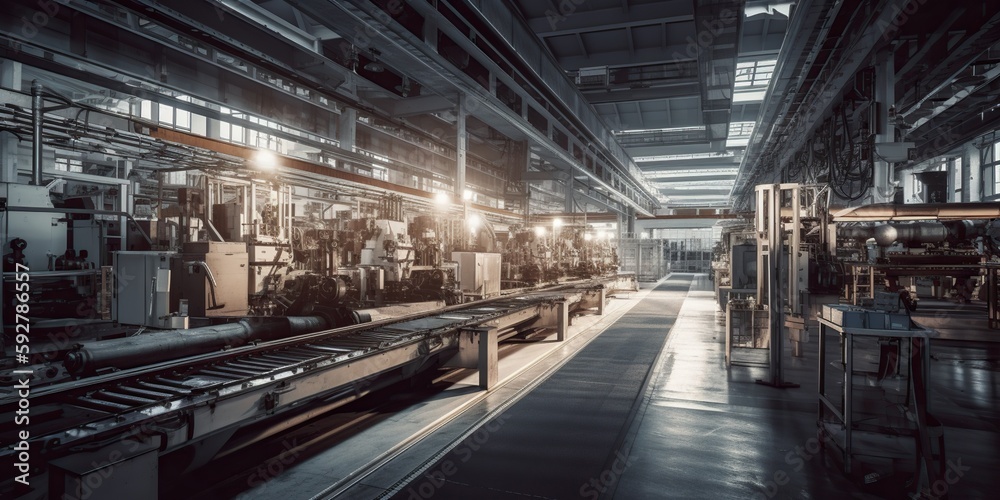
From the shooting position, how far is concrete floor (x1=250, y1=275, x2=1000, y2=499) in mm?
3246

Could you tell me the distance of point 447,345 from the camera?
5.65m

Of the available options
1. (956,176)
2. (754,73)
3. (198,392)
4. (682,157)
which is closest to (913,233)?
(754,73)

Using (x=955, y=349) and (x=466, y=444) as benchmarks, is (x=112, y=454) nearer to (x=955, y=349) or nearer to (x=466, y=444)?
(x=466, y=444)

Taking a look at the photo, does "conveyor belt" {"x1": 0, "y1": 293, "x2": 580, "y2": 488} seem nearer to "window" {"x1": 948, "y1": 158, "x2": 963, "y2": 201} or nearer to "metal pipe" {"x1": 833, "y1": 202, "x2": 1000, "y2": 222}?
"metal pipe" {"x1": 833, "y1": 202, "x2": 1000, "y2": 222}

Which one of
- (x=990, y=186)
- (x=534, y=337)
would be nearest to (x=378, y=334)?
(x=534, y=337)

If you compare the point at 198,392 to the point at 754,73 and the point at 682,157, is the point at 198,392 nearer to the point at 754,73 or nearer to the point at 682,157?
the point at 754,73

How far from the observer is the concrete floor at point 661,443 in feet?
10.6

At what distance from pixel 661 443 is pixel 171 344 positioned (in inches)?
172

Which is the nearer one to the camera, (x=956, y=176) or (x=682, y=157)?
(x=956, y=176)

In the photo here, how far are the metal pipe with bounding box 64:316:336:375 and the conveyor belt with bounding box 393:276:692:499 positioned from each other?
2.60m

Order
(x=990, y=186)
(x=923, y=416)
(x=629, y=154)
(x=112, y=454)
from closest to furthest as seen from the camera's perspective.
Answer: (x=112, y=454)
(x=923, y=416)
(x=990, y=186)
(x=629, y=154)

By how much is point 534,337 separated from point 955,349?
7197 millimetres

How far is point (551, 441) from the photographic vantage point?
13.2ft

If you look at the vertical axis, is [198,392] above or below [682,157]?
below
